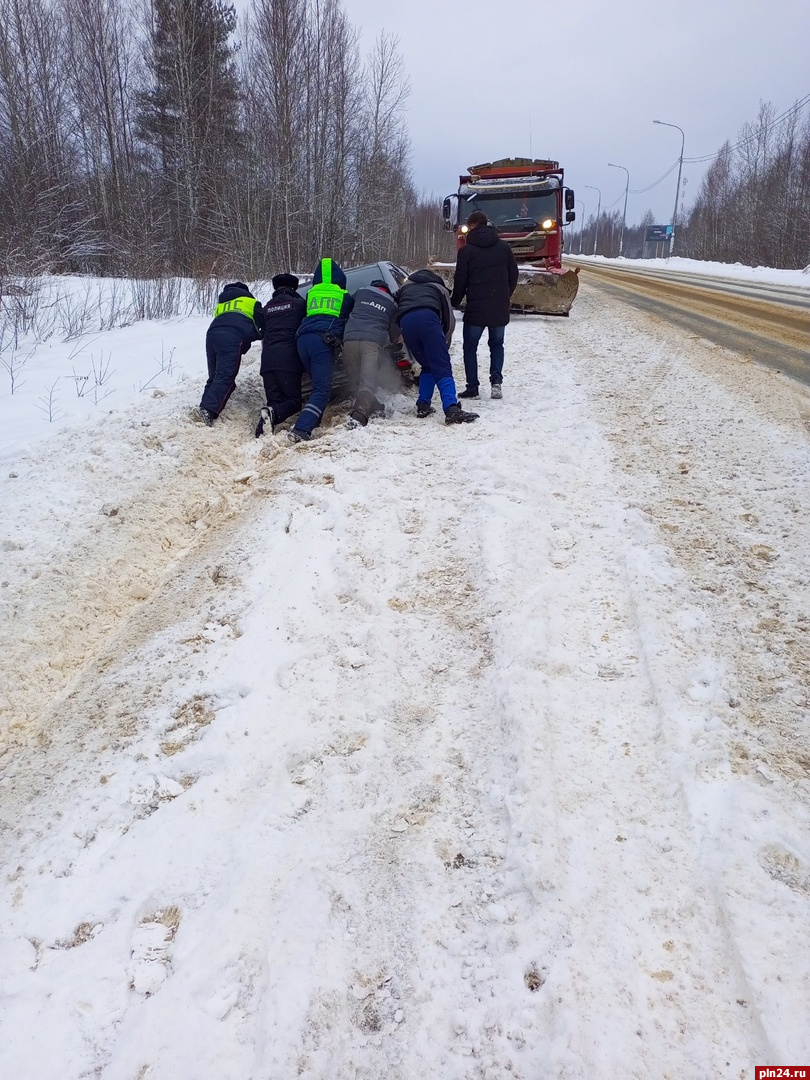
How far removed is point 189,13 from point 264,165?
471 centimetres

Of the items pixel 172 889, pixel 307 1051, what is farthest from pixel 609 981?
pixel 172 889

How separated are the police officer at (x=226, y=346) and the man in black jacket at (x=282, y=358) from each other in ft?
0.61

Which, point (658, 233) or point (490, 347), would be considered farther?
point (658, 233)

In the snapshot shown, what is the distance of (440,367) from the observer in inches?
227

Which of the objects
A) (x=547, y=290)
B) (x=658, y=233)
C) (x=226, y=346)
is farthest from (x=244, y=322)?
(x=658, y=233)

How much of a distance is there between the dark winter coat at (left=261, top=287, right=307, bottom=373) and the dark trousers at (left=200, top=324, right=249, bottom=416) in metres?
0.28

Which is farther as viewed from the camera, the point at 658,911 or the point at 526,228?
the point at 526,228

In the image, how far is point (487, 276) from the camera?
6.28m

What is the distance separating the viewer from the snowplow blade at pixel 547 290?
11.1 m

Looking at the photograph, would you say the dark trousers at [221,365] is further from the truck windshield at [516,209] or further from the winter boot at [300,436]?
the truck windshield at [516,209]

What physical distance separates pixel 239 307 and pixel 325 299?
943 mm

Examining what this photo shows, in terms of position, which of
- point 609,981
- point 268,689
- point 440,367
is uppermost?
point 440,367

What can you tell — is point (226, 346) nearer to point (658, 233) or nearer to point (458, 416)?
point (458, 416)

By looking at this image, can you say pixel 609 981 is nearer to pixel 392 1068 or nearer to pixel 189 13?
pixel 392 1068
